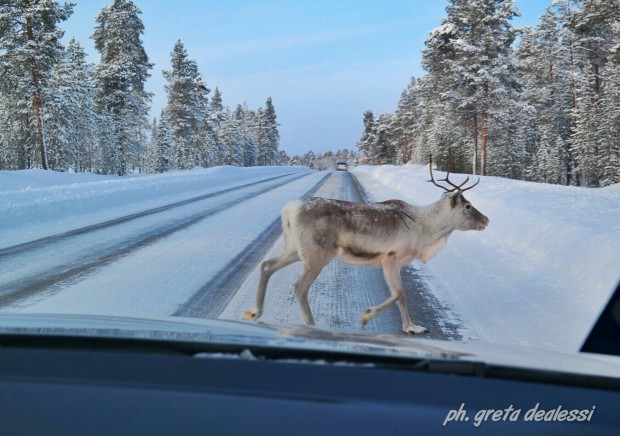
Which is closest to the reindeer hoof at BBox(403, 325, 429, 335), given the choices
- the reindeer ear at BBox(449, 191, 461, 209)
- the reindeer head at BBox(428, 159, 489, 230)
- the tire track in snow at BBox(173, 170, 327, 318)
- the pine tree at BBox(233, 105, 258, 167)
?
the reindeer head at BBox(428, 159, 489, 230)

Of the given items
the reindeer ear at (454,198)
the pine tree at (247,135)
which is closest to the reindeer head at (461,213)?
the reindeer ear at (454,198)

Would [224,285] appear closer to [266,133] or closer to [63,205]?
[63,205]

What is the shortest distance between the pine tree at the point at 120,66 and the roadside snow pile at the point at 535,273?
37.7 m

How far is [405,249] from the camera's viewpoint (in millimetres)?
5340

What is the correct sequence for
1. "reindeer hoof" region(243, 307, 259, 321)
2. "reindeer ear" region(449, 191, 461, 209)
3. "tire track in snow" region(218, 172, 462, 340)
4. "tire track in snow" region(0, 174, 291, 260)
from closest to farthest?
"reindeer hoof" region(243, 307, 259, 321) < "tire track in snow" region(218, 172, 462, 340) < "reindeer ear" region(449, 191, 461, 209) < "tire track in snow" region(0, 174, 291, 260)

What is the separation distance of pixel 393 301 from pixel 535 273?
10.7 feet

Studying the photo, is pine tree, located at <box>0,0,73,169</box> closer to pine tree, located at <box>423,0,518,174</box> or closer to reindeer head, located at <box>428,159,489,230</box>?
pine tree, located at <box>423,0,518,174</box>

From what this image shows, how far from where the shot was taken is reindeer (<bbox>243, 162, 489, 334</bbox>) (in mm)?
4969

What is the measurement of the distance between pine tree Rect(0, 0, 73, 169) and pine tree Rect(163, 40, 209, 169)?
20433mm

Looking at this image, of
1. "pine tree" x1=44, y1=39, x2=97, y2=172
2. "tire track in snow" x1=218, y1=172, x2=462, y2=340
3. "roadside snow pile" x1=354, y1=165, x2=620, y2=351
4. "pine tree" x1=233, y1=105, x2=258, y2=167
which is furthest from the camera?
"pine tree" x1=233, y1=105, x2=258, y2=167

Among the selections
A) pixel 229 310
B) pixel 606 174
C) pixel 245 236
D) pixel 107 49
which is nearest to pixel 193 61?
pixel 107 49

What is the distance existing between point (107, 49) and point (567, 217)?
41300 mm

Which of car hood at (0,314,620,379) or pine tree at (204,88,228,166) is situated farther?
pine tree at (204,88,228,166)

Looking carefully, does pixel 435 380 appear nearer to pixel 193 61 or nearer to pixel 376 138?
pixel 193 61
